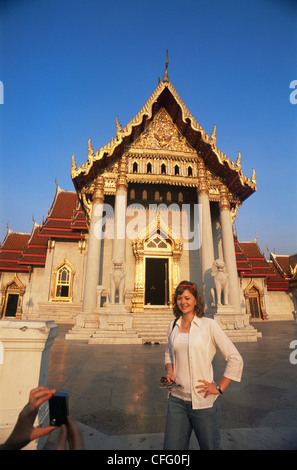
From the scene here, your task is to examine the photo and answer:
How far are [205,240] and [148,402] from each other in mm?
8273

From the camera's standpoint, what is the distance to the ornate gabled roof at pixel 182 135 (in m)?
10.6

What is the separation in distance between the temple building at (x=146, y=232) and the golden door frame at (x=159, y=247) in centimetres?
5

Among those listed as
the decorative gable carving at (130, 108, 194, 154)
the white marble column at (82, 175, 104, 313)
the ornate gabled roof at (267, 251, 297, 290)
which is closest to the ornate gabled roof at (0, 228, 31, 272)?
the white marble column at (82, 175, 104, 313)

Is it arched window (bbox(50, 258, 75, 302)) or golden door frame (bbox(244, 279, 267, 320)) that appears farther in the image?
golden door frame (bbox(244, 279, 267, 320))

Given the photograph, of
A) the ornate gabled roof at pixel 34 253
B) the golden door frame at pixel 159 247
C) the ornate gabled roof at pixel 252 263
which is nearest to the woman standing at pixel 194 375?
the golden door frame at pixel 159 247

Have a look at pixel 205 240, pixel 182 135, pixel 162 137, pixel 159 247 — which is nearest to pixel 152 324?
pixel 159 247

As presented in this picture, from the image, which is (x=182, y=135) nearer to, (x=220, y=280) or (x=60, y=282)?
(x=220, y=280)

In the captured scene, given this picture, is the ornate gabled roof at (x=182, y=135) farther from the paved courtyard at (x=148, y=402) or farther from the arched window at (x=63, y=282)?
the paved courtyard at (x=148, y=402)

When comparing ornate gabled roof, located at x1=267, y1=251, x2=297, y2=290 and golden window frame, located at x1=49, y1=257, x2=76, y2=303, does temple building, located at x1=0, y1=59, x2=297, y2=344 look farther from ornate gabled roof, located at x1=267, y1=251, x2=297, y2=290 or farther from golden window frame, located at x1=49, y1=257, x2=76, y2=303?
ornate gabled roof, located at x1=267, y1=251, x2=297, y2=290

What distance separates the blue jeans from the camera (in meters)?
1.46

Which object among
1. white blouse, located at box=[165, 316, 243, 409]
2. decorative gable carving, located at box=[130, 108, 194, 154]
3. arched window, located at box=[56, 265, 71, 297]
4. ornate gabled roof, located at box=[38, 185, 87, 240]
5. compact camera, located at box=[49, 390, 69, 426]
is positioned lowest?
compact camera, located at box=[49, 390, 69, 426]

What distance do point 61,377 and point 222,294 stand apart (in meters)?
7.24

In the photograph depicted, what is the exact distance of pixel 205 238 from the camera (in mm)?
10625

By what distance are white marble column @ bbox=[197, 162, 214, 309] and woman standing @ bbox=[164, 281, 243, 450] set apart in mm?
8520
